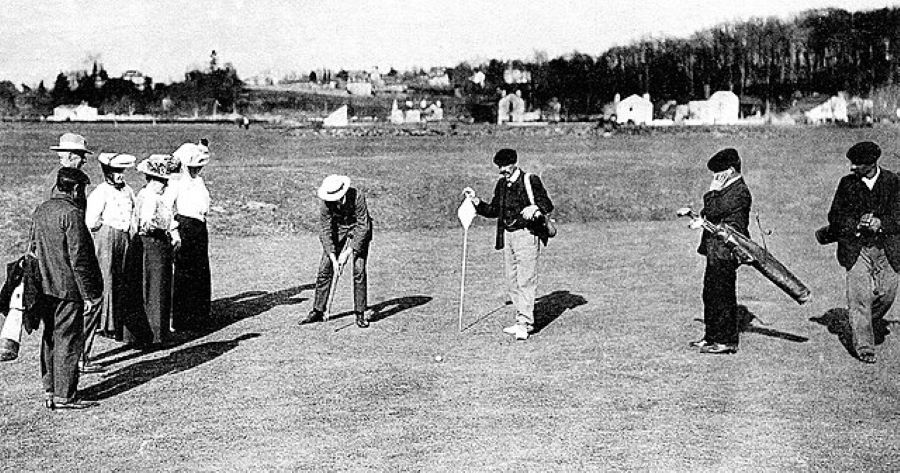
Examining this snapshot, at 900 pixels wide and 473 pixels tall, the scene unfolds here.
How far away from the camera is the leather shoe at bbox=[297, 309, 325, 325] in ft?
37.1

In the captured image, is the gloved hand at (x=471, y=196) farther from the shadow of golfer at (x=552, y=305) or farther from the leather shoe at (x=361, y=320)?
the leather shoe at (x=361, y=320)

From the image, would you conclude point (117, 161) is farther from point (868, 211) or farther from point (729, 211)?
point (868, 211)

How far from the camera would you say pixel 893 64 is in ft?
50.3

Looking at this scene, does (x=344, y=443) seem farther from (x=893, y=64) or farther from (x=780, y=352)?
(x=893, y=64)

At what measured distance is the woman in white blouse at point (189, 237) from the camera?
1061cm

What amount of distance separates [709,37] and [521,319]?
10654mm

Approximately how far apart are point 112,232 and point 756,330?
7.41 meters

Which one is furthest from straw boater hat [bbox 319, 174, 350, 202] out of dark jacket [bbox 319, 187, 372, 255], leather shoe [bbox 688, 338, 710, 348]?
leather shoe [bbox 688, 338, 710, 348]

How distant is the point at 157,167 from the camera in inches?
380

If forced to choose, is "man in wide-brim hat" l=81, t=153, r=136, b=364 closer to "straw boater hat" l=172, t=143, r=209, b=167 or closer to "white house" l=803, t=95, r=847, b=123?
"straw boater hat" l=172, t=143, r=209, b=167

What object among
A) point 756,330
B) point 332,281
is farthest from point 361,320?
point 756,330

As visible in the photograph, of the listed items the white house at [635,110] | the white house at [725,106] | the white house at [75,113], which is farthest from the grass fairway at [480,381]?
the white house at [635,110]

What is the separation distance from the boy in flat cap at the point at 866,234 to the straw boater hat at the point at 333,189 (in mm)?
5315

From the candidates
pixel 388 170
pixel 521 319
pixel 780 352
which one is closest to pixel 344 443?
pixel 521 319
